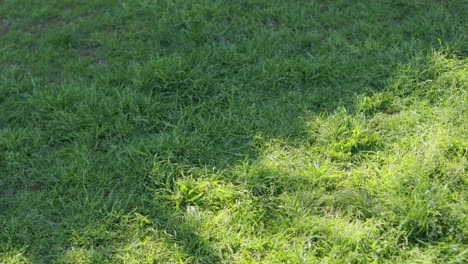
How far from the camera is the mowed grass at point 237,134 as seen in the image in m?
2.46

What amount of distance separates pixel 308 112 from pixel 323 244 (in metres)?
0.95

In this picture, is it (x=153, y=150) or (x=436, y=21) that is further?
(x=436, y=21)

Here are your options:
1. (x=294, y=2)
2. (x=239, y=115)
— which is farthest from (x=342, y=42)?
(x=239, y=115)

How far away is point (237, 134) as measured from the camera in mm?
3037

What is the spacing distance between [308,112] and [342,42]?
0.77m

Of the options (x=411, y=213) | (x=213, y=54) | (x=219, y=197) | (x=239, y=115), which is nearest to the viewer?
(x=411, y=213)

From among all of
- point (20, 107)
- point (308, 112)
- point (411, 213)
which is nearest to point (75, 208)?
point (20, 107)

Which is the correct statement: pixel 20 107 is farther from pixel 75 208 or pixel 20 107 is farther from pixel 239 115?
pixel 239 115

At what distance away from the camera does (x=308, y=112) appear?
10.2 ft

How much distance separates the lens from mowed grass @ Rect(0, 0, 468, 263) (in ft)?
8.06

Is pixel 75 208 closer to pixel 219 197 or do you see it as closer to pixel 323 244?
pixel 219 197

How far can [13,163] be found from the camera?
299 cm

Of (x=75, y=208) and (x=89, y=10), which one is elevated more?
(x=89, y=10)

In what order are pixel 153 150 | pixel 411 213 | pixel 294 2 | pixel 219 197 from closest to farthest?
1. pixel 411 213
2. pixel 219 197
3. pixel 153 150
4. pixel 294 2
